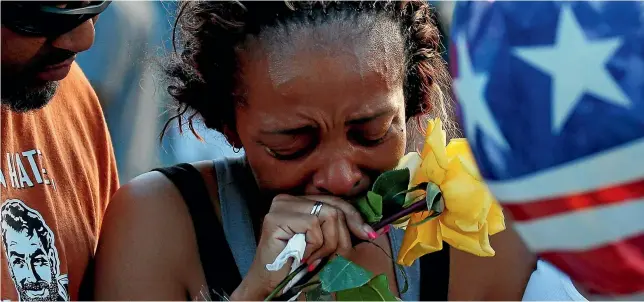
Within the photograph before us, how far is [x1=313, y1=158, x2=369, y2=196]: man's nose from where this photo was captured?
1.67m

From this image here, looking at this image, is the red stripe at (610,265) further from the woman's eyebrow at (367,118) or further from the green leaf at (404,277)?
the green leaf at (404,277)

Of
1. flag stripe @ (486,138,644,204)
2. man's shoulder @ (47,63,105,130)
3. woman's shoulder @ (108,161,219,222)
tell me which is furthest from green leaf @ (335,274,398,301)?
man's shoulder @ (47,63,105,130)

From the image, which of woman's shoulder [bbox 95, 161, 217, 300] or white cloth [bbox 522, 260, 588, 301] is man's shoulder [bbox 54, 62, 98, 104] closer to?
woman's shoulder [bbox 95, 161, 217, 300]

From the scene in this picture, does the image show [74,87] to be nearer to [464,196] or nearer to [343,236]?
[343,236]

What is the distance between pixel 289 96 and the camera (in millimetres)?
1675

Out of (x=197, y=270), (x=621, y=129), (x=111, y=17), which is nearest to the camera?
(x=621, y=129)

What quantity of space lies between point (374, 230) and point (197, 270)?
44 cm

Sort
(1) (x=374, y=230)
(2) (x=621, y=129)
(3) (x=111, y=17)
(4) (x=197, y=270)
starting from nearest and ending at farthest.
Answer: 1. (2) (x=621, y=129)
2. (1) (x=374, y=230)
3. (4) (x=197, y=270)
4. (3) (x=111, y=17)

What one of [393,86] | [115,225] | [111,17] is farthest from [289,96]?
[111,17]

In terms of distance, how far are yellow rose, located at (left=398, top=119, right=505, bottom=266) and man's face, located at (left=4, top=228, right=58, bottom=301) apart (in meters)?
0.68

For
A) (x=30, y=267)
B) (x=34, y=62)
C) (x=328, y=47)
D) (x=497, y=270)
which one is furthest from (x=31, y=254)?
(x=497, y=270)

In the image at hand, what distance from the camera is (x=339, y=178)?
5.49 ft

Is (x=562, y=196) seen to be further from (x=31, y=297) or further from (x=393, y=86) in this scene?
(x=31, y=297)

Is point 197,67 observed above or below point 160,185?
above
